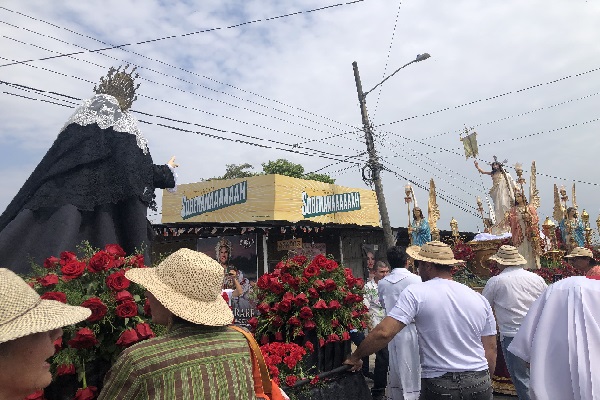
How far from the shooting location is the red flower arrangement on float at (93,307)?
2.31 meters

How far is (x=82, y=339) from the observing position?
2297 mm

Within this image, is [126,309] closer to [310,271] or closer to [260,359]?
[260,359]

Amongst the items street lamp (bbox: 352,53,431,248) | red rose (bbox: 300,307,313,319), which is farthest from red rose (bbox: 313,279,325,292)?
street lamp (bbox: 352,53,431,248)

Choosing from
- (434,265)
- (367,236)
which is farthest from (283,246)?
(434,265)

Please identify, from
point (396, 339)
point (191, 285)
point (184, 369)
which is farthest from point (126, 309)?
point (396, 339)

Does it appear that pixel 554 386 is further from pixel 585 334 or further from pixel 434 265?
pixel 434 265

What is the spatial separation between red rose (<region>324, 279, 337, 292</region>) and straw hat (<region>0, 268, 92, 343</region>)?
2.52 m

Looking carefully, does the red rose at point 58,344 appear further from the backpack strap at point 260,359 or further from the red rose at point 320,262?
the red rose at point 320,262

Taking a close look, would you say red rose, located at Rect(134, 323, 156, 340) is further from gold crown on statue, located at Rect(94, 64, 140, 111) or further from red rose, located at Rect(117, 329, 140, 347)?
gold crown on statue, located at Rect(94, 64, 140, 111)

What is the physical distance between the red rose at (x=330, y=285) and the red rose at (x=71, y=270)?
6.70ft

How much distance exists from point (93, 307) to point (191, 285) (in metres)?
0.63

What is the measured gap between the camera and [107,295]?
2.53 m

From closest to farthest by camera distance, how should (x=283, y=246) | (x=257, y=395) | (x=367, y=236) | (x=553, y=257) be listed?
(x=257, y=395)
(x=553, y=257)
(x=283, y=246)
(x=367, y=236)

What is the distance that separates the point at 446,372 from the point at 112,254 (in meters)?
2.55
